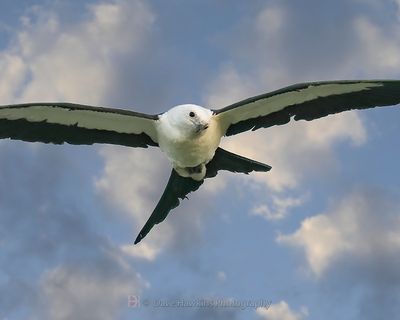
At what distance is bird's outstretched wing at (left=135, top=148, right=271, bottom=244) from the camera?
20.6 m

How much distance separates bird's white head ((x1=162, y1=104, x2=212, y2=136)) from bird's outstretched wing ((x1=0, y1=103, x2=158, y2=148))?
1.10 meters

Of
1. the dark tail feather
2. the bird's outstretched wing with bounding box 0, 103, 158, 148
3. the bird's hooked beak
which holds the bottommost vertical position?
the bird's hooked beak

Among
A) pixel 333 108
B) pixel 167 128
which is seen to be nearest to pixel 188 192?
pixel 167 128

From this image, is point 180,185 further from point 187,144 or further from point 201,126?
point 201,126

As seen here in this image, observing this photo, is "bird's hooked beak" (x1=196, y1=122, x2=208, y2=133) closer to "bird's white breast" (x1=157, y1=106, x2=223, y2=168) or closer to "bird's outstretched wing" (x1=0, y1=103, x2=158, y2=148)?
"bird's white breast" (x1=157, y1=106, x2=223, y2=168)

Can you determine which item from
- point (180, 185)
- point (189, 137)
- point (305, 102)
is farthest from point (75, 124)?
point (305, 102)

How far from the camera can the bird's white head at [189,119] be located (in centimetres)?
1905

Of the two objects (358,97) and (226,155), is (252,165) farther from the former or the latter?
(358,97)

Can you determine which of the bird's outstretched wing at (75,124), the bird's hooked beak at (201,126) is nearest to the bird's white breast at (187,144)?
the bird's hooked beak at (201,126)

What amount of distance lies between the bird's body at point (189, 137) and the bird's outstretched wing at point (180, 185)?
290mm

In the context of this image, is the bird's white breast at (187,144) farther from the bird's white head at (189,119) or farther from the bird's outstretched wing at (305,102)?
the bird's outstretched wing at (305,102)

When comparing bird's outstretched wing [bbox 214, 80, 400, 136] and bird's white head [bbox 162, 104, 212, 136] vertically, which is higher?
bird's outstretched wing [bbox 214, 80, 400, 136]

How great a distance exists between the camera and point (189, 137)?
762 inches

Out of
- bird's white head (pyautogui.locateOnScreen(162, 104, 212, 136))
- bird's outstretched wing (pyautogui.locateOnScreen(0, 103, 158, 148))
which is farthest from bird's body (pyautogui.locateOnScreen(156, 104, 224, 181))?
bird's outstretched wing (pyautogui.locateOnScreen(0, 103, 158, 148))
